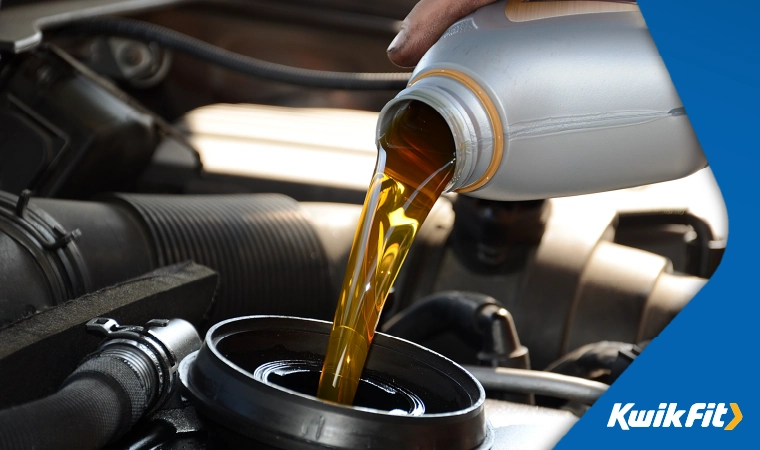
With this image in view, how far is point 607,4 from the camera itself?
73 cm

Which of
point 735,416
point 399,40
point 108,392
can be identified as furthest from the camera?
point 399,40

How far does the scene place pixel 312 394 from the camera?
0.80m

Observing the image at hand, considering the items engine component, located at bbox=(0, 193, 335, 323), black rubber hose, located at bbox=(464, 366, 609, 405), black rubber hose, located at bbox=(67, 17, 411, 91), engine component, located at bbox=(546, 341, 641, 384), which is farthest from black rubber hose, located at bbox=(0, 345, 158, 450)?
black rubber hose, located at bbox=(67, 17, 411, 91)

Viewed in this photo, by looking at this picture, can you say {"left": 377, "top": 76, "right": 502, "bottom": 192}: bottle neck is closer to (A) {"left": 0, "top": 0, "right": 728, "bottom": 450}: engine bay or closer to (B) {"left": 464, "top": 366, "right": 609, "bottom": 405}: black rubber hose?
(A) {"left": 0, "top": 0, "right": 728, "bottom": 450}: engine bay

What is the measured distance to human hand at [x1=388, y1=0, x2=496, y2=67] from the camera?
2.51 feet

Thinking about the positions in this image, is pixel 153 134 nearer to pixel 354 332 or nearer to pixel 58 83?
pixel 58 83

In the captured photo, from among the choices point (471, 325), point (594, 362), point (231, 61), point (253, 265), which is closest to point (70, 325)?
point (253, 265)

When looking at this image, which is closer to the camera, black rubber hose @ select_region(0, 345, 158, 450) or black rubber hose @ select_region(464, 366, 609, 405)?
black rubber hose @ select_region(0, 345, 158, 450)

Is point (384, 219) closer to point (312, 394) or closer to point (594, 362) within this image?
point (312, 394)

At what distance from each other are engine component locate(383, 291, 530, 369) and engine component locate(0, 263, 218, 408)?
0.38 m

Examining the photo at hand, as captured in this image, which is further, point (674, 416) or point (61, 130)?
point (61, 130)

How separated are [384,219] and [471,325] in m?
0.49

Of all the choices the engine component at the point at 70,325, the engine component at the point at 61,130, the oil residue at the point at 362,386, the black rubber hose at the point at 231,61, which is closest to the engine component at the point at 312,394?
the oil residue at the point at 362,386

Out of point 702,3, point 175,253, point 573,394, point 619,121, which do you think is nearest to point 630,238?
point 573,394
